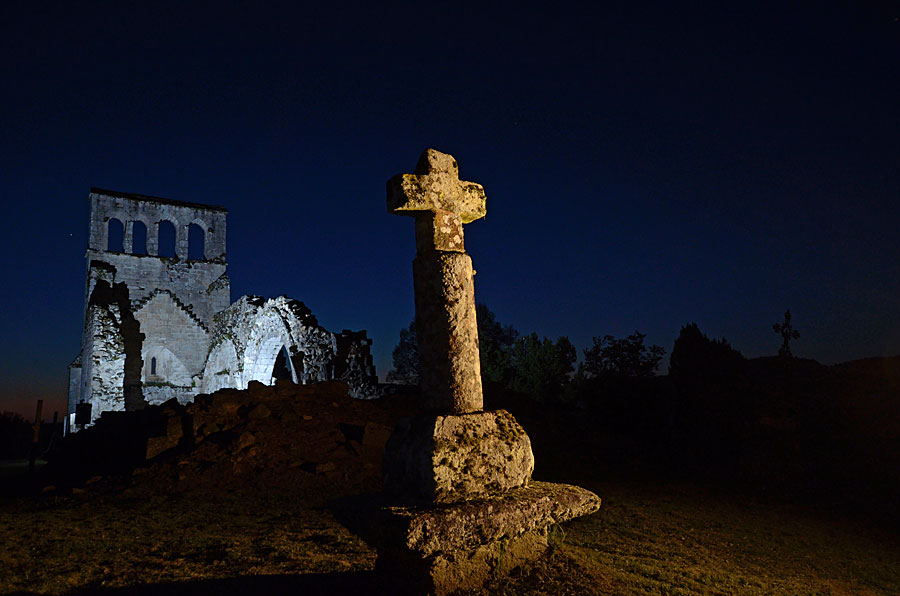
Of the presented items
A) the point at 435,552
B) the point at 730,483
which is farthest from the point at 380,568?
the point at 730,483

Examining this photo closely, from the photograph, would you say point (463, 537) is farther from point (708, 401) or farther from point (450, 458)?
point (708, 401)

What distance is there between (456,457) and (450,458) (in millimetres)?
41

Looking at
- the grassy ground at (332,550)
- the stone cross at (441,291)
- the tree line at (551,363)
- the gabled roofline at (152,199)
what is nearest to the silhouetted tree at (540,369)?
the tree line at (551,363)

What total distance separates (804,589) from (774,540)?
7.02ft

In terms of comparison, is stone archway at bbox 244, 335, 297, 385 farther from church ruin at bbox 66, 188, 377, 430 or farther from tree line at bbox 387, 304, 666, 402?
tree line at bbox 387, 304, 666, 402

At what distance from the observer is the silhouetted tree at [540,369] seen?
29297mm

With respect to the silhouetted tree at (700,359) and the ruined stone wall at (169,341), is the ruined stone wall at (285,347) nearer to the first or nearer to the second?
the ruined stone wall at (169,341)

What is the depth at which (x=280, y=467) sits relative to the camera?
28.9 feet

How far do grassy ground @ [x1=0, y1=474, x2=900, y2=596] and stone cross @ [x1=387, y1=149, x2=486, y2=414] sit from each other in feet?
3.81

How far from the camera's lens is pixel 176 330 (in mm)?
25797

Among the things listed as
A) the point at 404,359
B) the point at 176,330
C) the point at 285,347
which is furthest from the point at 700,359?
the point at 404,359

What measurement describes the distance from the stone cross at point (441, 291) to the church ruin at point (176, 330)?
10929 mm

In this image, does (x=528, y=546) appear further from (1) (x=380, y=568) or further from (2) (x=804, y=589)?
(2) (x=804, y=589)

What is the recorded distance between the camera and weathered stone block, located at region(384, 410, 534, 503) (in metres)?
3.31
